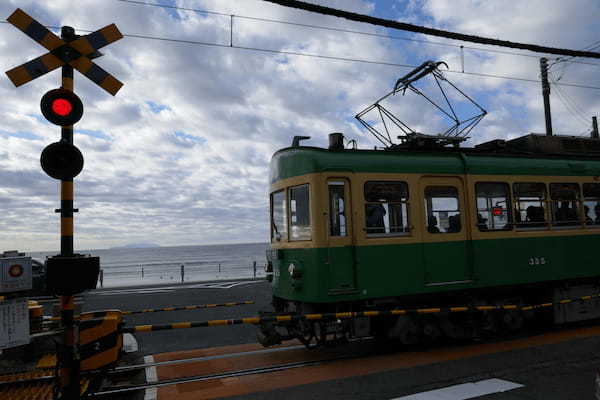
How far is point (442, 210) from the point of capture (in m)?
8.15

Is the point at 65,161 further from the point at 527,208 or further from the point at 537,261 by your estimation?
the point at 537,261

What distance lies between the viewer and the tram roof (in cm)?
748

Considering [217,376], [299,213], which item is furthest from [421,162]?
[217,376]

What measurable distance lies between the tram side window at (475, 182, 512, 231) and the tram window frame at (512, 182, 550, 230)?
0.20 m

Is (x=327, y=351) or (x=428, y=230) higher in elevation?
(x=428, y=230)

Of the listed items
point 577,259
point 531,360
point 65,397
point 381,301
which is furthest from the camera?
point 577,259

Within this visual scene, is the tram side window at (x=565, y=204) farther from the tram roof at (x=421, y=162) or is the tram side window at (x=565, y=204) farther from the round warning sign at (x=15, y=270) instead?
the round warning sign at (x=15, y=270)

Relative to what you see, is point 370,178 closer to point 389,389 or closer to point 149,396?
point 389,389

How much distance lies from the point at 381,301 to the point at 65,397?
4.86m

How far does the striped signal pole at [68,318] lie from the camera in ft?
15.9

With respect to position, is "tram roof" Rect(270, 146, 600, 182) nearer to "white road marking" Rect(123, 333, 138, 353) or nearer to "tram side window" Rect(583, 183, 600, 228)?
"tram side window" Rect(583, 183, 600, 228)

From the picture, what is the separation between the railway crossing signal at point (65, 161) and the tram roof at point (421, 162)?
12.1 ft

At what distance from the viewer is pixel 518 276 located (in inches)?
341

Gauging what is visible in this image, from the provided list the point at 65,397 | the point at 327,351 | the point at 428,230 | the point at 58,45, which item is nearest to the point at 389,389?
the point at 327,351
